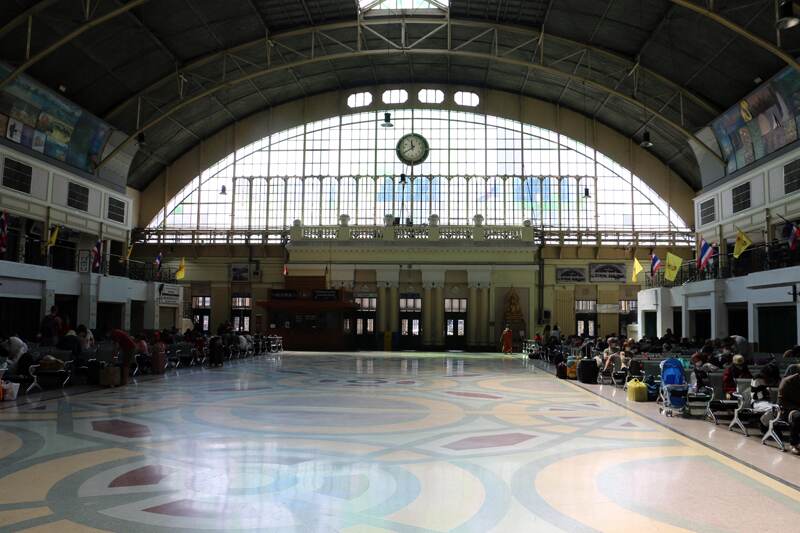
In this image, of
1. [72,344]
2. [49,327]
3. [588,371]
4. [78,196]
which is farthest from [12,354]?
[78,196]

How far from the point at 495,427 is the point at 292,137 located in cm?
3715

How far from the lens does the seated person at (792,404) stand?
8.46 metres

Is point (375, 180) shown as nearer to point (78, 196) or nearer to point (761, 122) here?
point (78, 196)

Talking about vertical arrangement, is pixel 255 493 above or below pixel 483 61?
below

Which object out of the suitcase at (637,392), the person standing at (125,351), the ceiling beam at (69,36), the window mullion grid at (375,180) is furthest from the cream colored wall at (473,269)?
the suitcase at (637,392)

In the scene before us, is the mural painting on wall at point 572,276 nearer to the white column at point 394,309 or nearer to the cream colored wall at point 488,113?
the cream colored wall at point 488,113

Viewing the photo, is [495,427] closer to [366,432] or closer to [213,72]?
[366,432]

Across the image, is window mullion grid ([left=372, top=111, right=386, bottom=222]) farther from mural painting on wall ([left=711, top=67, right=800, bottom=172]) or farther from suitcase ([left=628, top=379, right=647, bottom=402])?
suitcase ([left=628, top=379, right=647, bottom=402])

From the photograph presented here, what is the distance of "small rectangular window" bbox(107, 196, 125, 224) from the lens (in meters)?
35.2

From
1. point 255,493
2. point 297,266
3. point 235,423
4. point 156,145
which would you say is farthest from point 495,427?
point 156,145

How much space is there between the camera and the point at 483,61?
39.1 meters

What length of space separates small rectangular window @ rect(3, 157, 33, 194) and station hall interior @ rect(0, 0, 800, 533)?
0.15 m

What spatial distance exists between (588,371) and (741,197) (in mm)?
17573

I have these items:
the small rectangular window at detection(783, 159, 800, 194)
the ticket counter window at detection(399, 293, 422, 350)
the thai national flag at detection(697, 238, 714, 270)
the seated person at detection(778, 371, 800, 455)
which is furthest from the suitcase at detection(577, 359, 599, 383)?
the ticket counter window at detection(399, 293, 422, 350)
